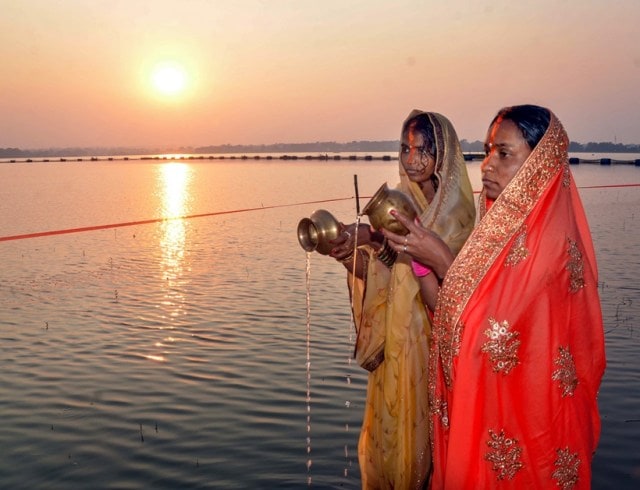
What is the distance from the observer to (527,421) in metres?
3.08

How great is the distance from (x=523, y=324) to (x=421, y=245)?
1.65ft

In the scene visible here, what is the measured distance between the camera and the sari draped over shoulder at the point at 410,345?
375cm

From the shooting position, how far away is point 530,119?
3146 millimetres

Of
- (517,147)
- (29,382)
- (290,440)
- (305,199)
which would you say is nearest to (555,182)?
(517,147)

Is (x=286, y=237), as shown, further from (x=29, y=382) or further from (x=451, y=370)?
(x=451, y=370)

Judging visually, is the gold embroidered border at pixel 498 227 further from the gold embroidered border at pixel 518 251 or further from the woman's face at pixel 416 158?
the woman's face at pixel 416 158

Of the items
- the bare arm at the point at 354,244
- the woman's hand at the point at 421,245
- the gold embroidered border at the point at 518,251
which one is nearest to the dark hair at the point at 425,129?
the bare arm at the point at 354,244

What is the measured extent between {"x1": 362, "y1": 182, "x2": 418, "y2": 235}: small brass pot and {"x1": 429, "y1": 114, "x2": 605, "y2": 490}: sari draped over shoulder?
30 cm

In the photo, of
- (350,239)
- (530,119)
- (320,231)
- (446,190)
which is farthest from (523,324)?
(320,231)

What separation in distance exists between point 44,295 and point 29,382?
5.12 m

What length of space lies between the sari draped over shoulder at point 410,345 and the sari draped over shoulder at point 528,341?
21.4 inches

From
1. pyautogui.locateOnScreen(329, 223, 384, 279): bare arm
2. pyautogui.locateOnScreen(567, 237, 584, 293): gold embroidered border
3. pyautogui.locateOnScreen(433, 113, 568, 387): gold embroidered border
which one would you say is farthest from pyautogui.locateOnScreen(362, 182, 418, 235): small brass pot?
pyautogui.locateOnScreen(567, 237, 584, 293): gold embroidered border

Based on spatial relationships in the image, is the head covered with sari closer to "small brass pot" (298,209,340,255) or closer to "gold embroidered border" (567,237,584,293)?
"small brass pot" (298,209,340,255)

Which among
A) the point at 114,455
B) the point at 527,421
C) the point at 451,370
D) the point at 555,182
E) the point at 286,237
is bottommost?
the point at 114,455
